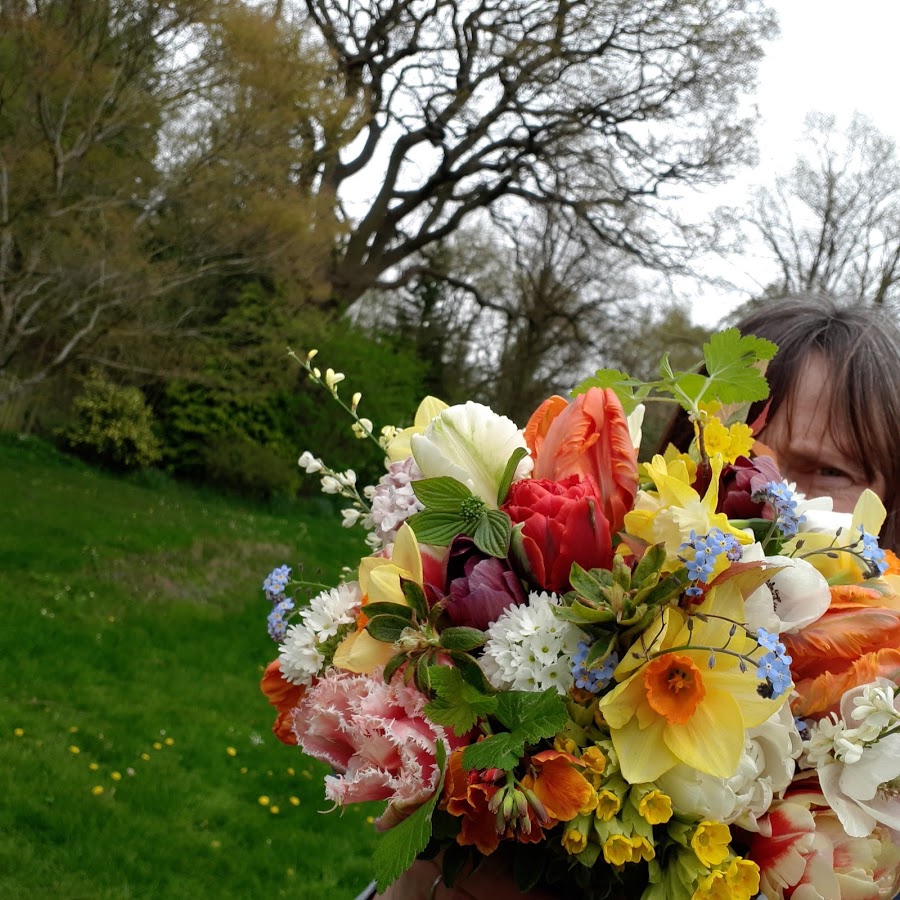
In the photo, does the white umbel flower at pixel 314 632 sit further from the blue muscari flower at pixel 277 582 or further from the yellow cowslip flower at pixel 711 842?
the yellow cowslip flower at pixel 711 842

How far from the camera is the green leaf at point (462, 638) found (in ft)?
3.05

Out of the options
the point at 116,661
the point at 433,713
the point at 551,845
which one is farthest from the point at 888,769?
the point at 116,661

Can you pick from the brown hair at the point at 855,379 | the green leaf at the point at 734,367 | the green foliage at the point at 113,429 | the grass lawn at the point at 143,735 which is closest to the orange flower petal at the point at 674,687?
the green leaf at the point at 734,367

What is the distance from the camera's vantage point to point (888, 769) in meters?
0.91

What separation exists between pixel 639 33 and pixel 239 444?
960 cm

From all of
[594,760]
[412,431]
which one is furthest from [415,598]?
[412,431]

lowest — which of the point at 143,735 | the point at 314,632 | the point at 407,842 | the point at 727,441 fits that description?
the point at 143,735

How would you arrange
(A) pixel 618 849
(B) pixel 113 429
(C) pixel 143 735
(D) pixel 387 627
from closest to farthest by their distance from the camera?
(A) pixel 618 849, (D) pixel 387 627, (C) pixel 143 735, (B) pixel 113 429

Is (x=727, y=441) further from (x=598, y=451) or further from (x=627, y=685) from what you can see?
(x=627, y=685)

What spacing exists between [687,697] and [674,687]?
15mm

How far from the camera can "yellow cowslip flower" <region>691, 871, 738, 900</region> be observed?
88 cm

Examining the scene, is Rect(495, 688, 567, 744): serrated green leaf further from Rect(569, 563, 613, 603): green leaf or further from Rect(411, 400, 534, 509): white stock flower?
Rect(411, 400, 534, 509): white stock flower

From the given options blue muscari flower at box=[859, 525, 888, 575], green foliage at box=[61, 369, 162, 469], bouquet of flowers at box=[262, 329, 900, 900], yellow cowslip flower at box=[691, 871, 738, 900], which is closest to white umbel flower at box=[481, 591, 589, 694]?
bouquet of flowers at box=[262, 329, 900, 900]

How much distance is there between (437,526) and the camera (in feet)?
3.31
